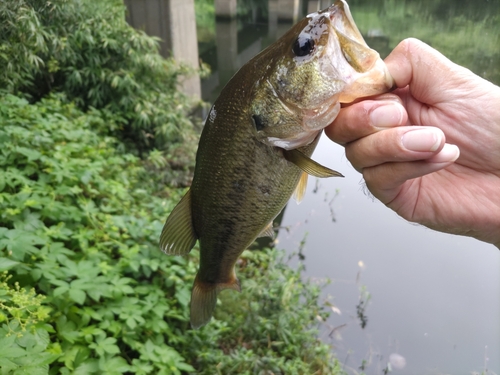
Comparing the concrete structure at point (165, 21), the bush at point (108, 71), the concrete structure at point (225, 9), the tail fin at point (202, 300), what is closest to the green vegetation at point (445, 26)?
the concrete structure at point (225, 9)

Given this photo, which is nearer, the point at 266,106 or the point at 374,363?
the point at 266,106

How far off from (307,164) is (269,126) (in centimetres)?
19

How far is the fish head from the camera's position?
4.09 ft

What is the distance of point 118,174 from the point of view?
4070mm

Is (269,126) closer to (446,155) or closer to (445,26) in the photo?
(446,155)

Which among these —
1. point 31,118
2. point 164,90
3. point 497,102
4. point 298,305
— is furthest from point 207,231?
point 164,90

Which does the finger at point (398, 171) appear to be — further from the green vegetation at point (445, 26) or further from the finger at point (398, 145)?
the green vegetation at point (445, 26)

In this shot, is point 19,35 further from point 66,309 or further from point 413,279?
point 413,279

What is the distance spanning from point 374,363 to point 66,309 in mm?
2792

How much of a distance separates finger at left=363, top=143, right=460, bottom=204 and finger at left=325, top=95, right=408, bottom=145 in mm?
151

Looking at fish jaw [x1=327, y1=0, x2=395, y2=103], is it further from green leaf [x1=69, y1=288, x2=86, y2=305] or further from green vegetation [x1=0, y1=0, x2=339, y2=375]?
green leaf [x1=69, y1=288, x2=86, y2=305]

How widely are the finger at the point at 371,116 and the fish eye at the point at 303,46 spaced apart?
239 mm

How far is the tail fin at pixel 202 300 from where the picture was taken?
1.92m

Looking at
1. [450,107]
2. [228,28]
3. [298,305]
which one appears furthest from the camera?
[228,28]
